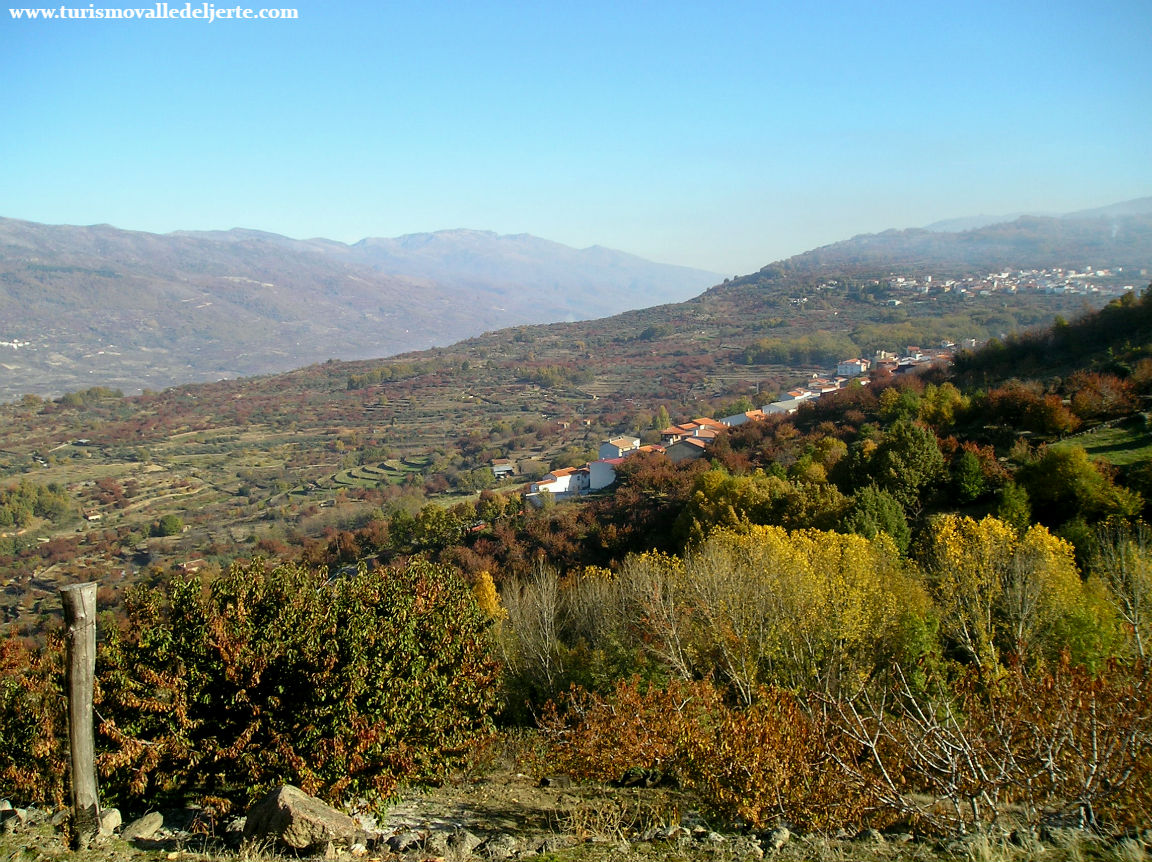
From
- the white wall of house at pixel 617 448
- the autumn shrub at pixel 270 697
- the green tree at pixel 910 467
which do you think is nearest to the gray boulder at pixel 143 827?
the autumn shrub at pixel 270 697

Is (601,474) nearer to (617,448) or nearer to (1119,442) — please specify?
(617,448)

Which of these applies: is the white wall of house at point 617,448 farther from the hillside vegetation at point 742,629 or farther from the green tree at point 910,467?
the green tree at point 910,467

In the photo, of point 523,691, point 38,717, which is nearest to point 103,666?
point 38,717

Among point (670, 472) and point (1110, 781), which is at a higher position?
point (1110, 781)

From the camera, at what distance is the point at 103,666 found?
8445 mm

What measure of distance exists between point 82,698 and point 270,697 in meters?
1.84

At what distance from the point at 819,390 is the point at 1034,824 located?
213 ft

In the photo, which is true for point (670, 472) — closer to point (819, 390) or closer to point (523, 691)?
point (523, 691)

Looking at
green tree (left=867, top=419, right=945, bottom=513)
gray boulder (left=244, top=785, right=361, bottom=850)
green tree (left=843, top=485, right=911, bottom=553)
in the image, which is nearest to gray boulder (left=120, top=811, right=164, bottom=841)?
gray boulder (left=244, top=785, right=361, bottom=850)

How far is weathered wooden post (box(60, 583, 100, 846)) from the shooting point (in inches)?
239

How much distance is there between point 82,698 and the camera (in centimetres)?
629

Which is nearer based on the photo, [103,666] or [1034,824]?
[1034,824]

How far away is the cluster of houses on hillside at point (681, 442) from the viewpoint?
4878 centimetres

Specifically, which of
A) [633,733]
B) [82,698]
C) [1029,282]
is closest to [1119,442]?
[633,733]
